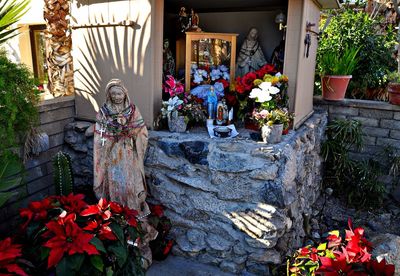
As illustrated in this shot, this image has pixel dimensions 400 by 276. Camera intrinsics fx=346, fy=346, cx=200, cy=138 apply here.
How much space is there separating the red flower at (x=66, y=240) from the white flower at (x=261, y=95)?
1.94 meters

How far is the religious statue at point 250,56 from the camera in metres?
4.37

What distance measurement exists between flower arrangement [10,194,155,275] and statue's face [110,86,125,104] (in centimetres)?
80

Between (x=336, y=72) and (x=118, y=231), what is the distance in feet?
13.2

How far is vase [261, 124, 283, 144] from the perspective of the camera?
308 cm

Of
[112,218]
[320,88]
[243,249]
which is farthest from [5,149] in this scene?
[320,88]

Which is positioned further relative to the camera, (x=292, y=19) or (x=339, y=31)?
(x=339, y=31)

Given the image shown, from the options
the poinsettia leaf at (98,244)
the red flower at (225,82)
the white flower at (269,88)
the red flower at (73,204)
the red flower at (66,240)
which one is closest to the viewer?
the red flower at (66,240)

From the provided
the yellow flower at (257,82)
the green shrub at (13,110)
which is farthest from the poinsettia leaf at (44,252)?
the yellow flower at (257,82)

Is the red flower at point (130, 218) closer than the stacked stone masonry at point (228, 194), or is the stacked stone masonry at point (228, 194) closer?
the red flower at point (130, 218)

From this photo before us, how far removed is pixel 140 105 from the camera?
3402mm

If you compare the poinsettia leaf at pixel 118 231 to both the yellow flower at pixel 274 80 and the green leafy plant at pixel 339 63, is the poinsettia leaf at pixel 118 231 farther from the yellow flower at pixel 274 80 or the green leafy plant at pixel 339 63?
the green leafy plant at pixel 339 63

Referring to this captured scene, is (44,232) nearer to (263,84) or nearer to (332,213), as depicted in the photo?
(263,84)

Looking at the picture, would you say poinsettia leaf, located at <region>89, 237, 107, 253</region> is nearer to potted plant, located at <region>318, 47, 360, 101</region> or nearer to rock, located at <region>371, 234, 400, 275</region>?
rock, located at <region>371, 234, 400, 275</region>

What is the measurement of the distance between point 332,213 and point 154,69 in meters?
3.14
